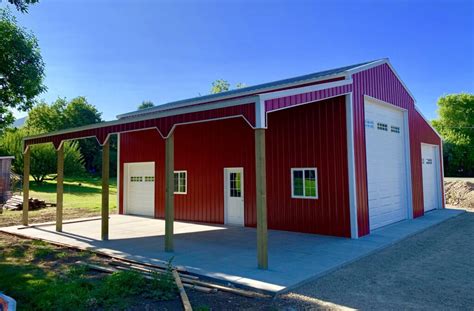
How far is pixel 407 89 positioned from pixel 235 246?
8.93 metres

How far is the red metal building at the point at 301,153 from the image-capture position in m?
7.98

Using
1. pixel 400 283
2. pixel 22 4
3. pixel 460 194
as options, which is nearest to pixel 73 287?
pixel 400 283

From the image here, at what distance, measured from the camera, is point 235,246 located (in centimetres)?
740

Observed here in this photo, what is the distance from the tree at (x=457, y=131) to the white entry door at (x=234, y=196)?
29.1m

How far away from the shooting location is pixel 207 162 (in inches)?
443

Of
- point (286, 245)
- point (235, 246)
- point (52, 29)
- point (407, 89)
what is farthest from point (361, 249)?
point (52, 29)

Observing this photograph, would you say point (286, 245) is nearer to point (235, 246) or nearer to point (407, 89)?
point (235, 246)

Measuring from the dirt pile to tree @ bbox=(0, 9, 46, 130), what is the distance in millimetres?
18673

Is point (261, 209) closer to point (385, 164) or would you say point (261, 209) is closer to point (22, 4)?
point (385, 164)

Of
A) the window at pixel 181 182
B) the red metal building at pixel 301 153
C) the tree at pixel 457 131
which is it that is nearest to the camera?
the red metal building at pixel 301 153

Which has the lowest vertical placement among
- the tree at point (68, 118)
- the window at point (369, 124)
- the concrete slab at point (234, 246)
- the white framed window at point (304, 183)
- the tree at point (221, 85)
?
the concrete slab at point (234, 246)

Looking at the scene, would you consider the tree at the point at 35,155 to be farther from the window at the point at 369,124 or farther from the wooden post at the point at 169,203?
the window at the point at 369,124

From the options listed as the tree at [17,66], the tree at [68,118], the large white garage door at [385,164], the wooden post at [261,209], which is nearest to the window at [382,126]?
the large white garage door at [385,164]

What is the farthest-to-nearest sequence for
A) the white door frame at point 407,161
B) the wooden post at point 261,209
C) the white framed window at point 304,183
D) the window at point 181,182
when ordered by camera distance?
1. the window at point 181,182
2. the white door frame at point 407,161
3. the white framed window at point 304,183
4. the wooden post at point 261,209
